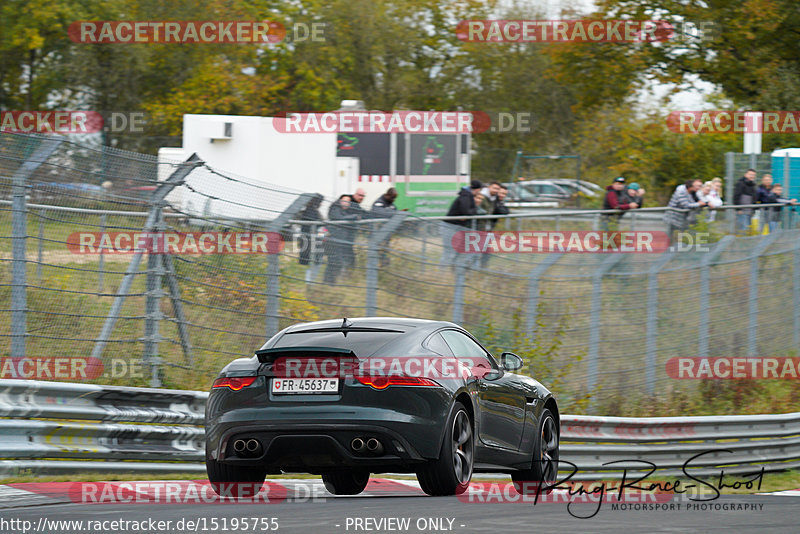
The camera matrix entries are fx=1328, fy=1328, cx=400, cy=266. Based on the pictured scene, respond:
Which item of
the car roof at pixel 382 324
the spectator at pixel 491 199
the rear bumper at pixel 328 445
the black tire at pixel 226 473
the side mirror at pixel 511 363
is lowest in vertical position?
the black tire at pixel 226 473

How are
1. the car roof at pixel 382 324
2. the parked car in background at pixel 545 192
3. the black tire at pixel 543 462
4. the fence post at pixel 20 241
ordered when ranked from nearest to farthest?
the car roof at pixel 382 324
the black tire at pixel 543 462
the fence post at pixel 20 241
the parked car in background at pixel 545 192

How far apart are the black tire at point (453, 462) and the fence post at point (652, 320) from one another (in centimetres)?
896

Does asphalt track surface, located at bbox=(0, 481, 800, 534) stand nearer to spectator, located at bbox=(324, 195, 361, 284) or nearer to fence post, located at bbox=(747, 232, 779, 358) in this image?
spectator, located at bbox=(324, 195, 361, 284)

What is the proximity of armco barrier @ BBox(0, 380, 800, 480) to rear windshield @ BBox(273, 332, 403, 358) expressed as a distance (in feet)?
5.86

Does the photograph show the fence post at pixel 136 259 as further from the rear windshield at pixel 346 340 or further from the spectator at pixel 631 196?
the spectator at pixel 631 196

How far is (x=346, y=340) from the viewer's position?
9.01 metres

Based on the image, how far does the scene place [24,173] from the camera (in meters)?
11.5

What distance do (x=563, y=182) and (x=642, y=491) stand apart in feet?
104

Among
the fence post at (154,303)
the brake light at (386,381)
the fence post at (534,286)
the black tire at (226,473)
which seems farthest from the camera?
the fence post at (534,286)

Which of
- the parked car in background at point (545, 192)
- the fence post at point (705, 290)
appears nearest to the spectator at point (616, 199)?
the fence post at point (705, 290)

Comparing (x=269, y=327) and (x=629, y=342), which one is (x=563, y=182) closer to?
(x=629, y=342)

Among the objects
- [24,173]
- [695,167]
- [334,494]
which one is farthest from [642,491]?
[695,167]

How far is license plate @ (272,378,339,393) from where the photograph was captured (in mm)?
8656

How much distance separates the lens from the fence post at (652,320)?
17828 millimetres
